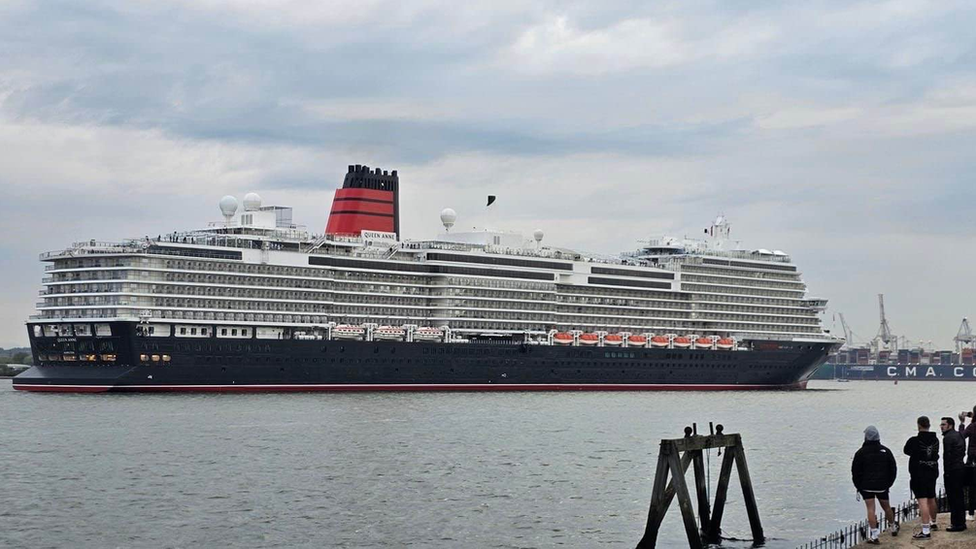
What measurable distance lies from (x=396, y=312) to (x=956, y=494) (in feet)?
244

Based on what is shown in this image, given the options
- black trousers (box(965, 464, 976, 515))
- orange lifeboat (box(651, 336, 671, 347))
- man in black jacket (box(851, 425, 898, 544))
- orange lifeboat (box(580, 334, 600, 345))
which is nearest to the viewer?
man in black jacket (box(851, 425, 898, 544))

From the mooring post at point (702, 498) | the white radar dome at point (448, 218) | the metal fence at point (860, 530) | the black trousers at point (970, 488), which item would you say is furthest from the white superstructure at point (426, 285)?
the black trousers at point (970, 488)

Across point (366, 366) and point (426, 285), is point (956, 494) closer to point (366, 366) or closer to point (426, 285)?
point (366, 366)

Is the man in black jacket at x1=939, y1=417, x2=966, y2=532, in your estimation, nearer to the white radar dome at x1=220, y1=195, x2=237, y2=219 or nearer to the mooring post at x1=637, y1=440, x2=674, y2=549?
the mooring post at x1=637, y1=440, x2=674, y2=549

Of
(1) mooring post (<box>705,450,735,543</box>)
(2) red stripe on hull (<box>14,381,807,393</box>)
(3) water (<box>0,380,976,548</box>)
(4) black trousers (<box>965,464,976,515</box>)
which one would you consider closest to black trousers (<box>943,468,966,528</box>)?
(4) black trousers (<box>965,464,976,515</box>)

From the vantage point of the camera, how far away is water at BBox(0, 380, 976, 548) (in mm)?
31797

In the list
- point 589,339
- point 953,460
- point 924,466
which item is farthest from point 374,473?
point 589,339

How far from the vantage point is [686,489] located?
87.8 feet

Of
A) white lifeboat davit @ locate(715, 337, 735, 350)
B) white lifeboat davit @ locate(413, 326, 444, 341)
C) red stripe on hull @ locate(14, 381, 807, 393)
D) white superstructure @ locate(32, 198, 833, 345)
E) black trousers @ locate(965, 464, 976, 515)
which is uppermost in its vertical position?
white superstructure @ locate(32, 198, 833, 345)

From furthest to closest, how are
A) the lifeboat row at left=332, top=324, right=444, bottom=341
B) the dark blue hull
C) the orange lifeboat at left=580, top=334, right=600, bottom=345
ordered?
1. the orange lifeboat at left=580, top=334, right=600, bottom=345
2. the lifeboat row at left=332, top=324, right=444, bottom=341
3. the dark blue hull

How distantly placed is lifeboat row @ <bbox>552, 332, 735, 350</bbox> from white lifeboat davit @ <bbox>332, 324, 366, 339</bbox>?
1845cm

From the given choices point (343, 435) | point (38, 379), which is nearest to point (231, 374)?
point (38, 379)

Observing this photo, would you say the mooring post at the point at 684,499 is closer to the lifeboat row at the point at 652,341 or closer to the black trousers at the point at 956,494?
the black trousers at the point at 956,494

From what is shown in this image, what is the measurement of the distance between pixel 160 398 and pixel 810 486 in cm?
4590
